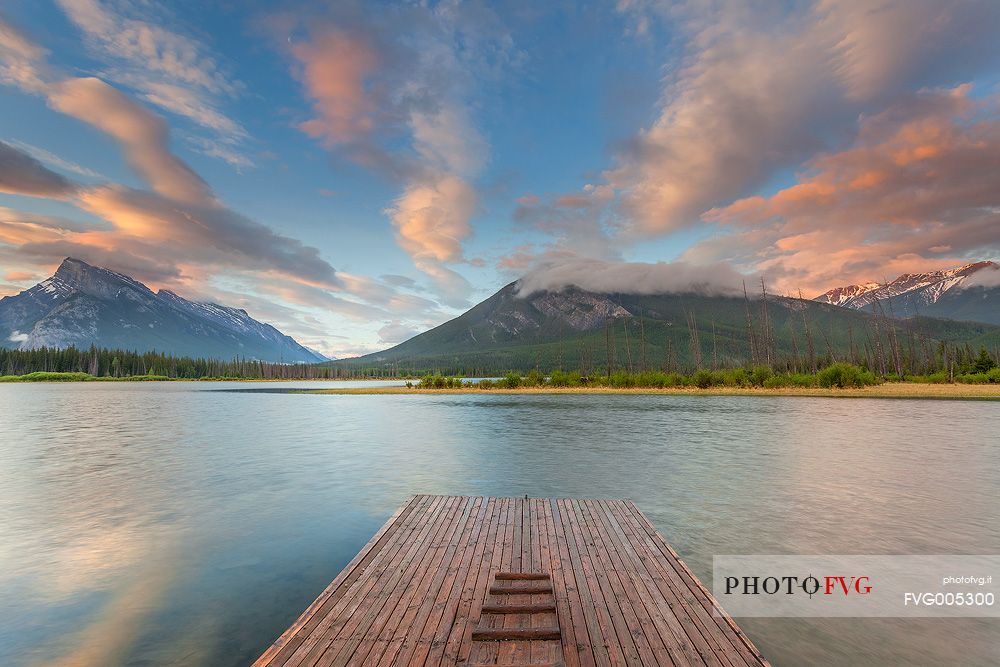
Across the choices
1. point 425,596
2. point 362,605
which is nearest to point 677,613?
point 425,596

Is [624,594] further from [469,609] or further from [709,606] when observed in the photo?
[469,609]

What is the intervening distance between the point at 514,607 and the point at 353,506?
1447 cm

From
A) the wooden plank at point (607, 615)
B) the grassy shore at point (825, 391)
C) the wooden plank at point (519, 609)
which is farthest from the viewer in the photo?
the grassy shore at point (825, 391)

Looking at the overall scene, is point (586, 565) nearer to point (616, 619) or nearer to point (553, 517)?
point (616, 619)

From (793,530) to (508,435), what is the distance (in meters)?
27.5

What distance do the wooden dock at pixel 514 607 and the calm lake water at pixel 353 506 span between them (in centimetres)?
246

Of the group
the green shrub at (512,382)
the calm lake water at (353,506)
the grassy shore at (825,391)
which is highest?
the green shrub at (512,382)

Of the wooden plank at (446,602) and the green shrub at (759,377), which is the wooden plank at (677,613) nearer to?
the wooden plank at (446,602)

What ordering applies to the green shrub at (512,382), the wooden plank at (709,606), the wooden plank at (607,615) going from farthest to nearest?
1. the green shrub at (512,382)
2. the wooden plank at (709,606)
3. the wooden plank at (607,615)

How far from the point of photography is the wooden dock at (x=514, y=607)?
6.72m

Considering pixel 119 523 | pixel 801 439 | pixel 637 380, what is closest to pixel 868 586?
pixel 119 523

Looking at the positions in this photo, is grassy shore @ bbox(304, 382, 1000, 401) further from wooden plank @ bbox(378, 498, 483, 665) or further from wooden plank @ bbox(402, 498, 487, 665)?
wooden plank @ bbox(378, 498, 483, 665)

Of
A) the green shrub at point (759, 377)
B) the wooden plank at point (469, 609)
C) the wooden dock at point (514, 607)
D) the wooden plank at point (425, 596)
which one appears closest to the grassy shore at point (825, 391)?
the green shrub at point (759, 377)

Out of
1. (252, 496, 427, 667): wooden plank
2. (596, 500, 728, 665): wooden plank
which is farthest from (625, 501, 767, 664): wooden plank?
(252, 496, 427, 667): wooden plank
